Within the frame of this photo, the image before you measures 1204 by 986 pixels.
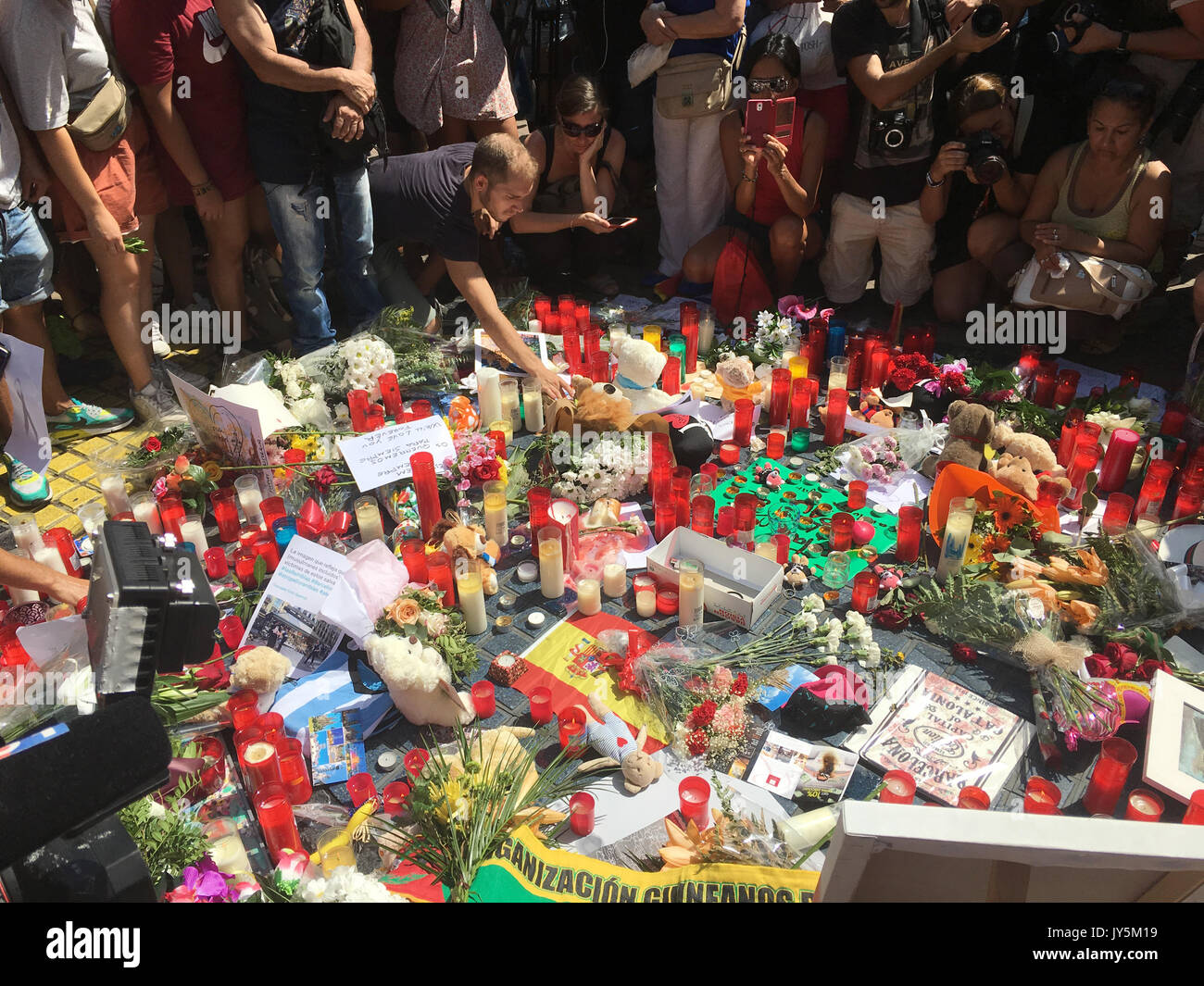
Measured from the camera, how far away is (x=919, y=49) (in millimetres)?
5008

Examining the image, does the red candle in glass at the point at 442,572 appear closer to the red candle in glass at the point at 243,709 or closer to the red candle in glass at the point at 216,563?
the red candle in glass at the point at 243,709

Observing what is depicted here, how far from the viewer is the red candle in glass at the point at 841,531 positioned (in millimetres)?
3670

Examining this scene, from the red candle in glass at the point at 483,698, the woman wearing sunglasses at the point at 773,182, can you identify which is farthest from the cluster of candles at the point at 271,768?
the woman wearing sunglasses at the point at 773,182

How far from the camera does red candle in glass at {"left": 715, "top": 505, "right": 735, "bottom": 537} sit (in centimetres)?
372

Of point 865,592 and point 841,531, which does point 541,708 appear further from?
point 841,531

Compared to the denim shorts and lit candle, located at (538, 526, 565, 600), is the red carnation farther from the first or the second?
the denim shorts

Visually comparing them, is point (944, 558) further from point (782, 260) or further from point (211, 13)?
point (211, 13)

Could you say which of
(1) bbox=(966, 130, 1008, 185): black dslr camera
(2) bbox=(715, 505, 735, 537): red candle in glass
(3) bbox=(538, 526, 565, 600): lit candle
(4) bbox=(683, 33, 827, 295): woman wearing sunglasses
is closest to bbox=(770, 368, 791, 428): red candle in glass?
(2) bbox=(715, 505, 735, 537): red candle in glass

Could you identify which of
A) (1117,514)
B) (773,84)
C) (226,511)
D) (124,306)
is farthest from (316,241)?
(1117,514)

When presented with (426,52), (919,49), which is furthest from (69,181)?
(919,49)

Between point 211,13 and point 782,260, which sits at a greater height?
point 211,13

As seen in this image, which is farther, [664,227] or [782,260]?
[664,227]

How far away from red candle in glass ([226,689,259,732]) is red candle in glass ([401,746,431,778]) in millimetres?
521

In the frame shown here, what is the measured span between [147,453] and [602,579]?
221 cm
